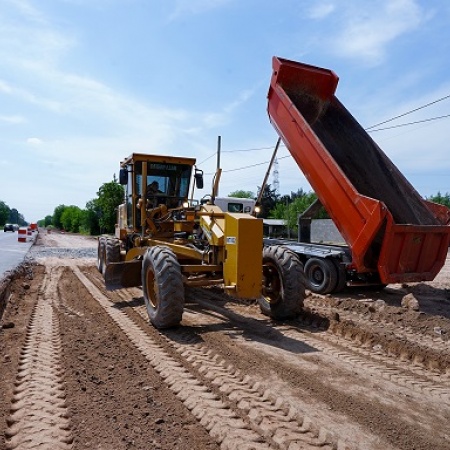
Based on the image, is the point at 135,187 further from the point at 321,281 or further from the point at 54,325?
the point at 321,281

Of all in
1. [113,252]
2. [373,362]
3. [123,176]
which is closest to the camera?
[373,362]

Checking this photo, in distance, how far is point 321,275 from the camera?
368 inches

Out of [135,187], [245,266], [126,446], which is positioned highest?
[135,187]

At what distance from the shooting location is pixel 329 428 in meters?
3.10

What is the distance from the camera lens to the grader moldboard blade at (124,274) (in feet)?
23.5

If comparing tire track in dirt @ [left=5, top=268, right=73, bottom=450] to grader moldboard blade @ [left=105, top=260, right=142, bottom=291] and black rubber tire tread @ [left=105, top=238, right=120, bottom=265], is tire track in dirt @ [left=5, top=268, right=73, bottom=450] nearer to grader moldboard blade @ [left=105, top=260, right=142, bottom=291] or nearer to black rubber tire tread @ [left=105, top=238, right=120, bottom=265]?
grader moldboard blade @ [left=105, top=260, right=142, bottom=291]

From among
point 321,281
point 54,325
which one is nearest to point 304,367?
point 54,325

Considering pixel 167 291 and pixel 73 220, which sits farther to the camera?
pixel 73 220

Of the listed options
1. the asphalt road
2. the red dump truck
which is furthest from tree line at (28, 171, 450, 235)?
the red dump truck

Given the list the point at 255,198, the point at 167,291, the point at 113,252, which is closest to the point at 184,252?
the point at 167,291

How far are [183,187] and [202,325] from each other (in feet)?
11.6

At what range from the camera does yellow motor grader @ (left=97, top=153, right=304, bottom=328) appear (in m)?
5.71

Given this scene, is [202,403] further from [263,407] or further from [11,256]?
[11,256]

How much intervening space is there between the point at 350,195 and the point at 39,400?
5743 mm
